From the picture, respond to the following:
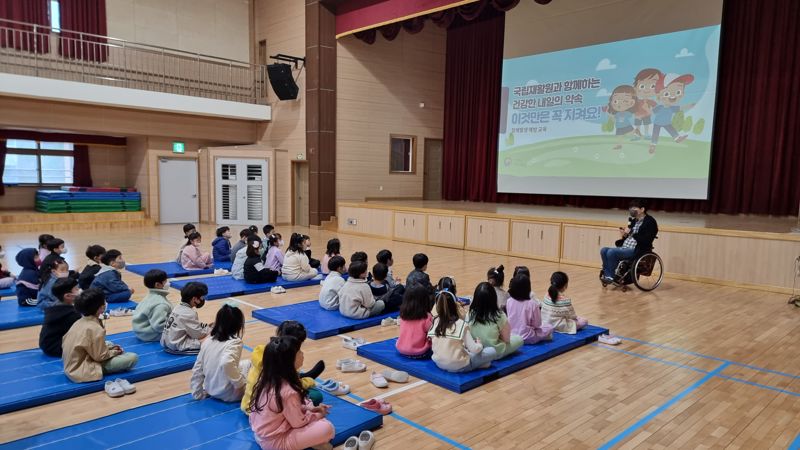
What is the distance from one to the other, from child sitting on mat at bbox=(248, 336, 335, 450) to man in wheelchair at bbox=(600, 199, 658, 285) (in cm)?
538

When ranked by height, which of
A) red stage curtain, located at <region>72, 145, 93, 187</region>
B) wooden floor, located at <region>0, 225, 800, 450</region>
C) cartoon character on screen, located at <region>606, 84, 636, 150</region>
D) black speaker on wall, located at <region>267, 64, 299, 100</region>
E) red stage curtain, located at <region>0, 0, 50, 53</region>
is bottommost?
wooden floor, located at <region>0, 225, 800, 450</region>

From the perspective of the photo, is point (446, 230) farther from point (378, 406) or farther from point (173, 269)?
point (378, 406)

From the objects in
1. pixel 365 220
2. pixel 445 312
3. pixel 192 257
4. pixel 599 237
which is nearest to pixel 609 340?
pixel 445 312

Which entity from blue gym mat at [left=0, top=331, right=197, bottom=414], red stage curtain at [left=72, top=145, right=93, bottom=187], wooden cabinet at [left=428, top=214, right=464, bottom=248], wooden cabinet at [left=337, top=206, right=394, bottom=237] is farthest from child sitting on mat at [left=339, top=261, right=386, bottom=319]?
red stage curtain at [left=72, top=145, right=93, bottom=187]

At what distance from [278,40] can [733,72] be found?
11.2 meters

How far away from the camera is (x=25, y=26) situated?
1261 centimetres

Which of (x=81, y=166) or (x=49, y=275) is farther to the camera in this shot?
(x=81, y=166)

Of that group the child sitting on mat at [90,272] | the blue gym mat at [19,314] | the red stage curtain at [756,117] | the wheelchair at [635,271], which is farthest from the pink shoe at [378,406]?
the red stage curtain at [756,117]

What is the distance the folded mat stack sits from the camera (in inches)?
528

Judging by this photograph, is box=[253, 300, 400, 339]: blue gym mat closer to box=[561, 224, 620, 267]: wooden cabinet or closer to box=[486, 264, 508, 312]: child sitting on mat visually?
box=[486, 264, 508, 312]: child sitting on mat

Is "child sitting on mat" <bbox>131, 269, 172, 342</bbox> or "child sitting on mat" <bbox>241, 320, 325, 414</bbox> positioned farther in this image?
"child sitting on mat" <bbox>131, 269, 172, 342</bbox>

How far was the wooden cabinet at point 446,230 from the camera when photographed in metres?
10.7

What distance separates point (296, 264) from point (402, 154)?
362 inches

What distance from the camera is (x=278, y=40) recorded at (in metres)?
15.1
